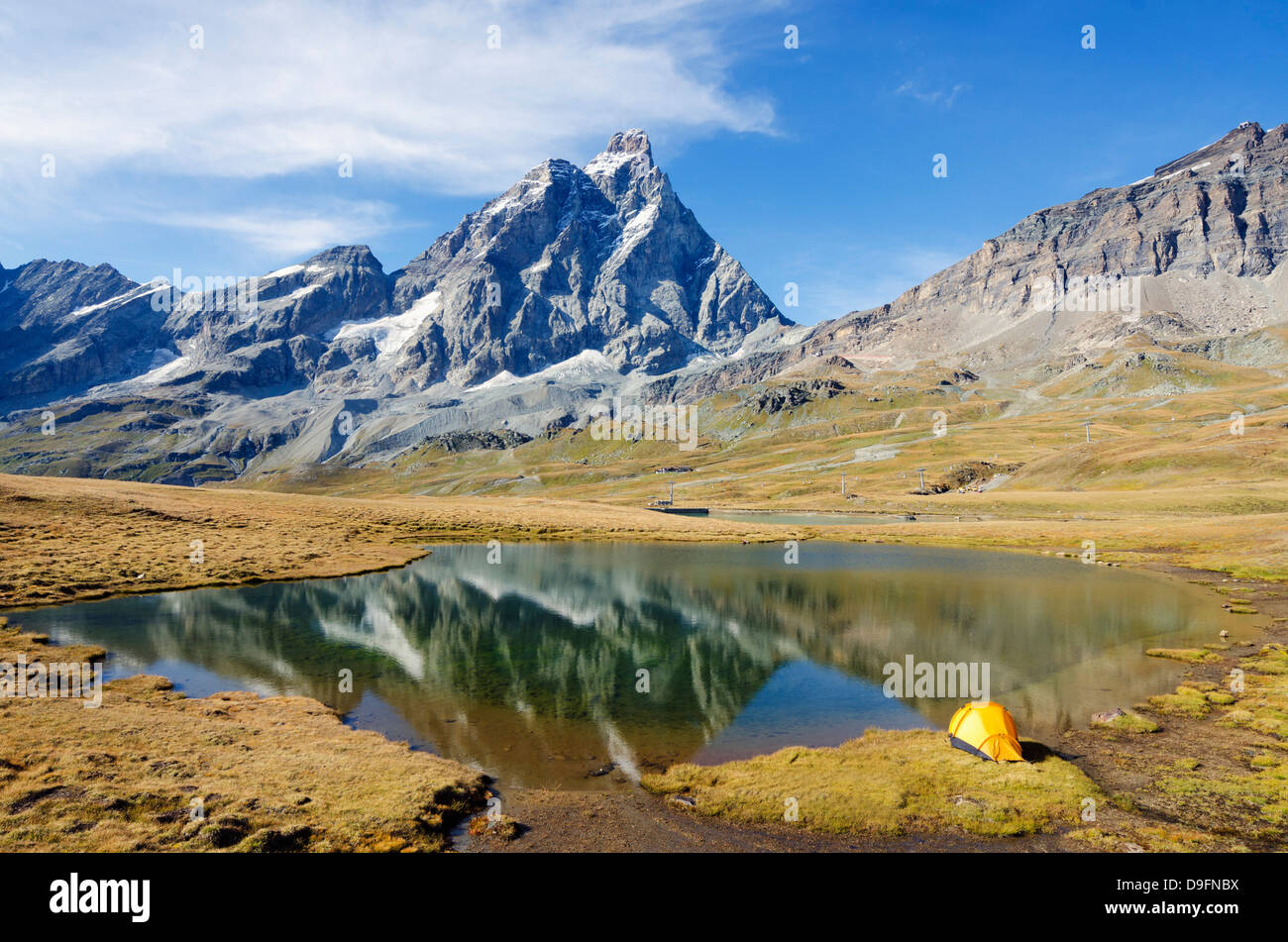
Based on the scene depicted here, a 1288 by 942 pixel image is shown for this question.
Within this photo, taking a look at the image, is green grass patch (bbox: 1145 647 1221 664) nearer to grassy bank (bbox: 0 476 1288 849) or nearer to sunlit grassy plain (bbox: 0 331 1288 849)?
grassy bank (bbox: 0 476 1288 849)

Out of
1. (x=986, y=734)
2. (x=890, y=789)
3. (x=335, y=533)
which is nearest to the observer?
(x=890, y=789)

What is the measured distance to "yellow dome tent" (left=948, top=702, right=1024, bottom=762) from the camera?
2438cm

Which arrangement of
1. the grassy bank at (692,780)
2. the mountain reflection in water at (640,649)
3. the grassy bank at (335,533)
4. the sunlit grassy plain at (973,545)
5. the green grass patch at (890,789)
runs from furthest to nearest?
the grassy bank at (335,533)
the mountain reflection in water at (640,649)
the sunlit grassy plain at (973,545)
the green grass patch at (890,789)
the grassy bank at (692,780)

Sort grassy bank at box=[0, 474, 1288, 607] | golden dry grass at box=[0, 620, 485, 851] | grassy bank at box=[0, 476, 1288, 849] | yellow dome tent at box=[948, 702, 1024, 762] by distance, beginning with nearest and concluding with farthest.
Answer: golden dry grass at box=[0, 620, 485, 851] < grassy bank at box=[0, 476, 1288, 849] < yellow dome tent at box=[948, 702, 1024, 762] < grassy bank at box=[0, 474, 1288, 607]

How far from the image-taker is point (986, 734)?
24875 millimetres

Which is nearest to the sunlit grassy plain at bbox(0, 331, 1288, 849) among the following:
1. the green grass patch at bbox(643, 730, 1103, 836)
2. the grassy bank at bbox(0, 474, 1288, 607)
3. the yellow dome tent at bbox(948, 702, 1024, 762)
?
the green grass patch at bbox(643, 730, 1103, 836)

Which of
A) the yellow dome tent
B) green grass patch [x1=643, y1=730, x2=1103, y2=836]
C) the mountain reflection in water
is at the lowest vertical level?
the mountain reflection in water

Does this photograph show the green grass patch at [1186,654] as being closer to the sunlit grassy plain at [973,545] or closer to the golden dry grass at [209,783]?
the sunlit grassy plain at [973,545]

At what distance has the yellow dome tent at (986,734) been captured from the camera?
960 inches

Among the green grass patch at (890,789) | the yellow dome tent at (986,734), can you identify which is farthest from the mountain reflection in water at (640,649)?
the yellow dome tent at (986,734)

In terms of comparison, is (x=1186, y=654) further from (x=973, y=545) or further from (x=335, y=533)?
(x=335, y=533)

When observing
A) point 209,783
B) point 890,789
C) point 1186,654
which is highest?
point 209,783

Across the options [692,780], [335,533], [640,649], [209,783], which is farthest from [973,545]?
[209,783]
